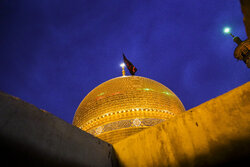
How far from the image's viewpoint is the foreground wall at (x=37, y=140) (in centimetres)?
143

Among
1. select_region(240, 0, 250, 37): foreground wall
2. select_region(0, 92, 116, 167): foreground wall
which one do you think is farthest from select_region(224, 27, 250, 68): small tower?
select_region(0, 92, 116, 167): foreground wall

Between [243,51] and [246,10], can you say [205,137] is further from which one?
[243,51]

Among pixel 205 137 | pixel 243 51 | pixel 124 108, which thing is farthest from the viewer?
pixel 243 51

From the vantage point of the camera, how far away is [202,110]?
6.18 ft

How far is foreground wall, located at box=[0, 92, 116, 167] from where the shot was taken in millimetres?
1433

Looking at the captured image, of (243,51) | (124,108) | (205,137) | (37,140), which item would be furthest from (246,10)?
(243,51)

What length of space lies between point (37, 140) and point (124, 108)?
8283 mm

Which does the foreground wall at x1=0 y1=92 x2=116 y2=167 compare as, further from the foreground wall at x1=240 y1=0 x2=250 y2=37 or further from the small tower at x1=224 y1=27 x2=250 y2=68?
the small tower at x1=224 y1=27 x2=250 y2=68

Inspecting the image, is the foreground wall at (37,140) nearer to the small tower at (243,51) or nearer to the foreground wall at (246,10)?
the foreground wall at (246,10)

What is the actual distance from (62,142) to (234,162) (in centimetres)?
175

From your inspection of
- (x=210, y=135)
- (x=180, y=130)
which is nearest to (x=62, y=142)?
(x=180, y=130)

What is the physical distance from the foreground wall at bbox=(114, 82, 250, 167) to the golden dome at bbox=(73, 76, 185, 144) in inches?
268

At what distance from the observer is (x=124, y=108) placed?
9.79 metres

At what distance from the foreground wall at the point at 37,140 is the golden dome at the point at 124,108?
6.92 metres
